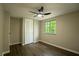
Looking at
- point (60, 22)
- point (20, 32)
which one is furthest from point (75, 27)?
point (20, 32)

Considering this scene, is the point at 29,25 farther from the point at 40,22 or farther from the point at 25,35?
the point at 40,22

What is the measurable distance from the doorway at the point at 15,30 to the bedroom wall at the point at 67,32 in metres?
2.71

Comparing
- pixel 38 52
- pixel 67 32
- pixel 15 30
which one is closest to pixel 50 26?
pixel 67 32

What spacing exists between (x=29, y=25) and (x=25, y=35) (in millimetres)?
877

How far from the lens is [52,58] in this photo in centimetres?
72

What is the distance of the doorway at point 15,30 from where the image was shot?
17.0 feet

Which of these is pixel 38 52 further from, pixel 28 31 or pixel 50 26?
pixel 50 26

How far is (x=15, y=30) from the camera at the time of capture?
5391mm

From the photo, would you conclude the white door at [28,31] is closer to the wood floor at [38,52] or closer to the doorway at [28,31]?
the doorway at [28,31]

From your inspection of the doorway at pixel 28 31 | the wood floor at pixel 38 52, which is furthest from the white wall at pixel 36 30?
the wood floor at pixel 38 52

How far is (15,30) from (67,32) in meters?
3.79

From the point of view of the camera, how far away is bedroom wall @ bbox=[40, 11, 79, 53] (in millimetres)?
3381

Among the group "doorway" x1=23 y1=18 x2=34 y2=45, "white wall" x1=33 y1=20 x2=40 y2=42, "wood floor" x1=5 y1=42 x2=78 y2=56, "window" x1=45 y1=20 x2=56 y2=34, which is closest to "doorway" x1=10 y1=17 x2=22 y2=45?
"doorway" x1=23 y1=18 x2=34 y2=45

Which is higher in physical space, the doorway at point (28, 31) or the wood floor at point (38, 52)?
the doorway at point (28, 31)
